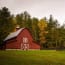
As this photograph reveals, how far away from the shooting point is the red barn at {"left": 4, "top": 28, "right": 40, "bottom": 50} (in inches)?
2226

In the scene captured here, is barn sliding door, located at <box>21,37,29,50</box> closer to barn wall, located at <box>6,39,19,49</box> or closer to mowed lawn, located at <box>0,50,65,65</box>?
barn wall, located at <box>6,39,19,49</box>

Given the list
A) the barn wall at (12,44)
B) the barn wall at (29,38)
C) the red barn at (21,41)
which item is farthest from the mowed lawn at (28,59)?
the barn wall at (29,38)

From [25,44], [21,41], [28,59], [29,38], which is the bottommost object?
[28,59]

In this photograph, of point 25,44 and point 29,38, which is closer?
point 25,44

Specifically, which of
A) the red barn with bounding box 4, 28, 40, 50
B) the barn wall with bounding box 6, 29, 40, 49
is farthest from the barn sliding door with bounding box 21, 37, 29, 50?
the barn wall with bounding box 6, 29, 40, 49

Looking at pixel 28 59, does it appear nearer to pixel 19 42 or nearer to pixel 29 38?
pixel 19 42

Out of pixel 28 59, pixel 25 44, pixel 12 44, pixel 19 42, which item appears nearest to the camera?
pixel 28 59

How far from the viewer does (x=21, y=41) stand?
58000 millimetres

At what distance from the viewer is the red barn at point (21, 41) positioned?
56531 millimetres

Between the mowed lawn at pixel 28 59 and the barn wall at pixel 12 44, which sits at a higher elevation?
the barn wall at pixel 12 44

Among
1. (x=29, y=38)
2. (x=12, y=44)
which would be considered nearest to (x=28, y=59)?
(x=12, y=44)

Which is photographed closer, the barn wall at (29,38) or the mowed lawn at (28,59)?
the mowed lawn at (28,59)

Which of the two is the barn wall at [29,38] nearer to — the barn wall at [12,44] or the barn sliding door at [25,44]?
the barn sliding door at [25,44]

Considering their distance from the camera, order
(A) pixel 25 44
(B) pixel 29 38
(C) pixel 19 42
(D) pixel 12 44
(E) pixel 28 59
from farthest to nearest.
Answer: (B) pixel 29 38 → (A) pixel 25 44 → (C) pixel 19 42 → (D) pixel 12 44 → (E) pixel 28 59
